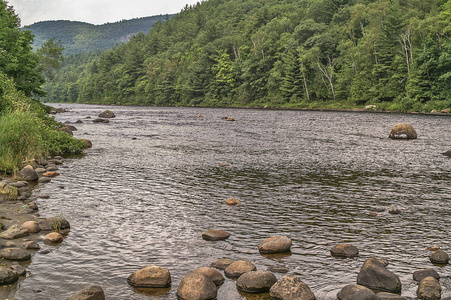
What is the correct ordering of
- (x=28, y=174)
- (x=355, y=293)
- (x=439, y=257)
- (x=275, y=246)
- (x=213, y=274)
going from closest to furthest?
(x=355, y=293), (x=213, y=274), (x=439, y=257), (x=275, y=246), (x=28, y=174)

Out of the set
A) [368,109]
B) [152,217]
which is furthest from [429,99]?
[152,217]

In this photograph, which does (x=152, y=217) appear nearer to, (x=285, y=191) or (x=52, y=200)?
(x=52, y=200)

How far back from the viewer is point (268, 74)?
11888cm

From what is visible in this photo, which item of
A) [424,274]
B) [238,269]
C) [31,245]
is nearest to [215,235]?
[238,269]

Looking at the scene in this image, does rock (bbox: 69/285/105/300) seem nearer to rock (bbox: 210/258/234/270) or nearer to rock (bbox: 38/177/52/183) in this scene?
rock (bbox: 210/258/234/270)

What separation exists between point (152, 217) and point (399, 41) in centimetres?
8354

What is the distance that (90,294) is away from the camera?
28.0ft

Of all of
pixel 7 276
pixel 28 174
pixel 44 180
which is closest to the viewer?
pixel 7 276

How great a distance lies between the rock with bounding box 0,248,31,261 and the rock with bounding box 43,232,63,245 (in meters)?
1.30

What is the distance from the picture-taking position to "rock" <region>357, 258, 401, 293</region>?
9.52 meters

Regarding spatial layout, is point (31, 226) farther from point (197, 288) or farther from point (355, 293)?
point (355, 293)

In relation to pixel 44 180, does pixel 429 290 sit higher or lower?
lower

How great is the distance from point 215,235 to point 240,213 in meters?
2.97

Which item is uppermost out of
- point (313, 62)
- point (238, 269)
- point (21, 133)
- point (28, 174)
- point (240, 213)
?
point (313, 62)
